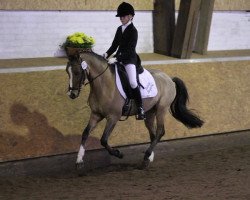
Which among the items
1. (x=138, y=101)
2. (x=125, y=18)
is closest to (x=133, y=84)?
(x=138, y=101)

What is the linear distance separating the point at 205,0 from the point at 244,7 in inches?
71.0

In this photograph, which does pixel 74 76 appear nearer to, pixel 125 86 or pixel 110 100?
pixel 110 100

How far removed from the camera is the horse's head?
706 cm

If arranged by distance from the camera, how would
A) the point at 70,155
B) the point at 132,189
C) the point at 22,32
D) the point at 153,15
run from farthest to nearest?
the point at 153,15, the point at 22,32, the point at 70,155, the point at 132,189

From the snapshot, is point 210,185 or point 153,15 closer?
point 210,185

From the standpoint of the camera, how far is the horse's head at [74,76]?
706 centimetres

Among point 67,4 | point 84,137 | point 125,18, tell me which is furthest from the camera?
point 67,4

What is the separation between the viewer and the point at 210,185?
7.23m

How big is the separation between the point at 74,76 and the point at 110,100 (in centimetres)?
70

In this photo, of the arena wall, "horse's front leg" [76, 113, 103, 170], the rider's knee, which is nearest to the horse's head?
"horse's front leg" [76, 113, 103, 170]

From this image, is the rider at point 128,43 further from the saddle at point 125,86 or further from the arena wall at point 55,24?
the arena wall at point 55,24

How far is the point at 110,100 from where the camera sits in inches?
297

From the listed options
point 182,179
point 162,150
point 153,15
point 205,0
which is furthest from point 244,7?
point 182,179

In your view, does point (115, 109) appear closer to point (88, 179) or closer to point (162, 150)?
point (88, 179)
